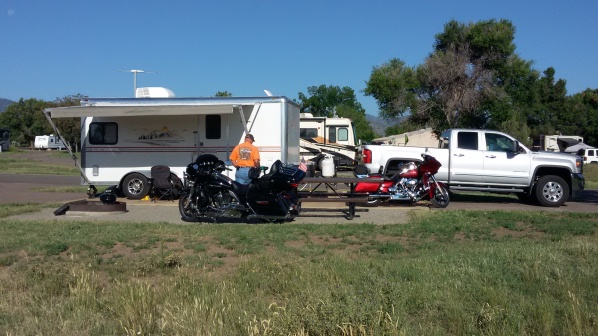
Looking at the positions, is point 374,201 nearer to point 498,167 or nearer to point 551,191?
point 498,167

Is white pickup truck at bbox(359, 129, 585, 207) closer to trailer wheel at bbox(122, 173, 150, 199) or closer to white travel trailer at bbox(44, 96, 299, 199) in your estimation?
white travel trailer at bbox(44, 96, 299, 199)

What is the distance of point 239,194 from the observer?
12.6 meters

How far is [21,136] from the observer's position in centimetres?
8794

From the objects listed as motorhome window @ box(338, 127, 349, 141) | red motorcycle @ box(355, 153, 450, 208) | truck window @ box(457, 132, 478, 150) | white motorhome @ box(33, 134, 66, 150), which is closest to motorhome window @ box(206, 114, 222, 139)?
red motorcycle @ box(355, 153, 450, 208)

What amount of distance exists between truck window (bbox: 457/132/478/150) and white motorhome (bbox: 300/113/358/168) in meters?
12.3

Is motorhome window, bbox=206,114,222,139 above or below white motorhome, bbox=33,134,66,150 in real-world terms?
below

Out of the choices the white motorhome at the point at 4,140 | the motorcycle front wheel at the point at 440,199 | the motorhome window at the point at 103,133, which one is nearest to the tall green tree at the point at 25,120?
the white motorhome at the point at 4,140

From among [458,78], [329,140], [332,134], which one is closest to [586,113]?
[458,78]

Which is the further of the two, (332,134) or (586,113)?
(586,113)

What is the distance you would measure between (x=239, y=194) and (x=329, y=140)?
18.7 m

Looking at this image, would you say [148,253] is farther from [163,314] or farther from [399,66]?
[399,66]

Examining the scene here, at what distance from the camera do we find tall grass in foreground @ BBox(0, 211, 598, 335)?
581 centimetres

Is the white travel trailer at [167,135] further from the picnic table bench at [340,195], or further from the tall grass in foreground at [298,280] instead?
the tall grass in foreground at [298,280]

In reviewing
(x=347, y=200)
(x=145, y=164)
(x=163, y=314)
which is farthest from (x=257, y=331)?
(x=145, y=164)
